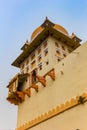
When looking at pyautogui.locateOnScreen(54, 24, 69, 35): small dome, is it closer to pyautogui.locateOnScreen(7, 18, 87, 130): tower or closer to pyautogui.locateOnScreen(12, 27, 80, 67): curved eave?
pyautogui.locateOnScreen(7, 18, 87, 130): tower

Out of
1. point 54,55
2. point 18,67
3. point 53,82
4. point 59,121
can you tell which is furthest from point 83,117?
point 18,67

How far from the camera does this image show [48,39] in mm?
20047

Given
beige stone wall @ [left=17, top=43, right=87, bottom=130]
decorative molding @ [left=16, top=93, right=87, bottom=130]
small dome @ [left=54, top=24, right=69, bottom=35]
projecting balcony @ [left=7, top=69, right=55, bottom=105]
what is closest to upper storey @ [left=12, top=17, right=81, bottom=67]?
small dome @ [left=54, top=24, right=69, bottom=35]

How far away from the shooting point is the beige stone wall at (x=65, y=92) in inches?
457

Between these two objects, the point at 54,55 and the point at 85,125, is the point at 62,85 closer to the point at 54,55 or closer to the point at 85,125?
the point at 85,125

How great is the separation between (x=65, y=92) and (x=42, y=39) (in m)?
8.95

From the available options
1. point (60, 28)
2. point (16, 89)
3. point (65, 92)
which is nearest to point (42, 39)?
point (60, 28)

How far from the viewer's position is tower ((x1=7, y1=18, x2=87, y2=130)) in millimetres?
12930

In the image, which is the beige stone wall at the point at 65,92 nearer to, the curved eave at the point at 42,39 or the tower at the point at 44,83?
the tower at the point at 44,83

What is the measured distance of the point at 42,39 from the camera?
20641 mm

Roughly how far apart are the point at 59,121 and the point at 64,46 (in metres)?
10.4

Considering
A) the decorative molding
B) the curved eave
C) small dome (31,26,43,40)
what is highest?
small dome (31,26,43,40)

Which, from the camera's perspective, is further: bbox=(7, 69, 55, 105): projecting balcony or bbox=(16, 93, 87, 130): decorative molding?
bbox=(7, 69, 55, 105): projecting balcony

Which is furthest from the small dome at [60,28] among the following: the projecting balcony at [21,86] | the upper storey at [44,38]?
the projecting balcony at [21,86]
